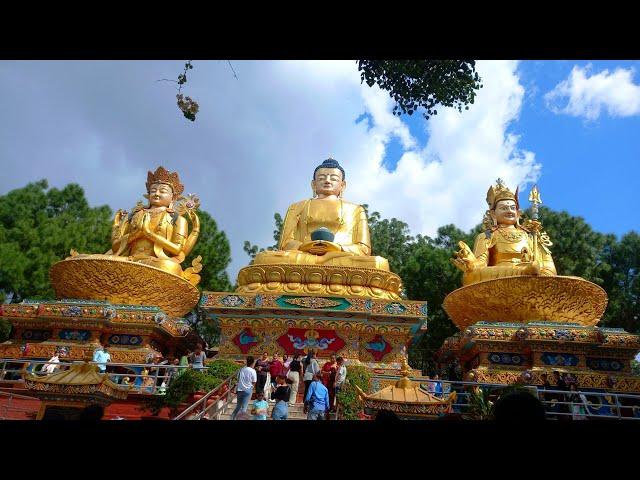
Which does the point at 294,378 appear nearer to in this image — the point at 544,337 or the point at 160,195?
the point at 544,337

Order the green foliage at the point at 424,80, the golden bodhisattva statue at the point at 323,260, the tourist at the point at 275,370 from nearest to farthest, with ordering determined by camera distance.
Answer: the green foliage at the point at 424,80 < the tourist at the point at 275,370 < the golden bodhisattva statue at the point at 323,260

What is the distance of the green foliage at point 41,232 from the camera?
56.2ft

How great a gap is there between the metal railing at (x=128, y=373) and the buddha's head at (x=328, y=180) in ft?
22.1

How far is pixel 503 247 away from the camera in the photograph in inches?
525

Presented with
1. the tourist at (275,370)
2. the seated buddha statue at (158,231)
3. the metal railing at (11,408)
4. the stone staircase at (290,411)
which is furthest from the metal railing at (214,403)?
the seated buddha statue at (158,231)

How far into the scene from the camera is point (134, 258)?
13.2 metres

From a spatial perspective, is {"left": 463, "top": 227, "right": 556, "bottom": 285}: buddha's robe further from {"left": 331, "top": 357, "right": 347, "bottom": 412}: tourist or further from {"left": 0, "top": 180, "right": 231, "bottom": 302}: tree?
{"left": 0, "top": 180, "right": 231, "bottom": 302}: tree

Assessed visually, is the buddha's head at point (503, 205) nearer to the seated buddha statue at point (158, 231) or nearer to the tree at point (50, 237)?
the seated buddha statue at point (158, 231)

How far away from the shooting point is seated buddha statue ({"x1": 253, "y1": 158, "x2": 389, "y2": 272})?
1219 cm

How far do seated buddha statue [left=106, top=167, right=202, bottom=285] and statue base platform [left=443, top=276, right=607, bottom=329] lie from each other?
701 cm

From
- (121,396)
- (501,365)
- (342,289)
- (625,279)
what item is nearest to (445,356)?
(501,365)
